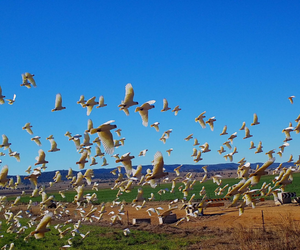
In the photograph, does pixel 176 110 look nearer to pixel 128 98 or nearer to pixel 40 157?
pixel 128 98

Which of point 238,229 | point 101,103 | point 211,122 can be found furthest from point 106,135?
point 211,122

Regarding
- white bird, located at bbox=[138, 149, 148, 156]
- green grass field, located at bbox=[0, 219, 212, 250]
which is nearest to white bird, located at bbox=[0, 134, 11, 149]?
green grass field, located at bbox=[0, 219, 212, 250]

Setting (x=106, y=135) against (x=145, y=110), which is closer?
(x=106, y=135)

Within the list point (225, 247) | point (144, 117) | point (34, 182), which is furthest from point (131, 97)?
point (225, 247)

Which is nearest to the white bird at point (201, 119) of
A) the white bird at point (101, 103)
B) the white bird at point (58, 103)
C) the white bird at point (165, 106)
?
the white bird at point (165, 106)

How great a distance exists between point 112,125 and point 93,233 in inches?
641

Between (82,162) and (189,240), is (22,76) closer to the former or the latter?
(82,162)

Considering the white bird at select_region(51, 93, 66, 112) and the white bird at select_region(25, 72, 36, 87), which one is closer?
the white bird at select_region(51, 93, 66, 112)

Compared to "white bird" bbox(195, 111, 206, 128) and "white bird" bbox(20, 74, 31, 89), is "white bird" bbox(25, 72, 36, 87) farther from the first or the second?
"white bird" bbox(195, 111, 206, 128)

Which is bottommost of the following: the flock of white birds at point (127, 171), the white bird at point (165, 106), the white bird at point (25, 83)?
the flock of white birds at point (127, 171)

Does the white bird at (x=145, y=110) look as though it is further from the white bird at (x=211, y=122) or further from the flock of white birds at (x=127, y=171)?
the white bird at (x=211, y=122)

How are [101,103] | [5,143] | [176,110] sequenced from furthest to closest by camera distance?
[176,110] → [5,143] → [101,103]

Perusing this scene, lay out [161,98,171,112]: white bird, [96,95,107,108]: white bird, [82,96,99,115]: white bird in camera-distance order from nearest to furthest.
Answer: [82,96,99,115]: white bird, [96,95,107,108]: white bird, [161,98,171,112]: white bird

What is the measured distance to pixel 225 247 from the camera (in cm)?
1923
